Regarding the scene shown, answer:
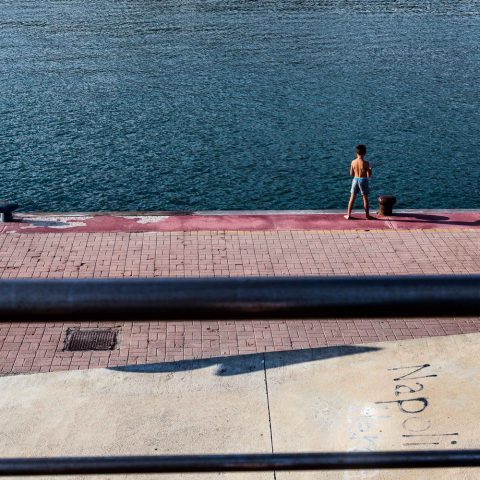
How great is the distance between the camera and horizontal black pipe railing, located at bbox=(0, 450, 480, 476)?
1572 millimetres

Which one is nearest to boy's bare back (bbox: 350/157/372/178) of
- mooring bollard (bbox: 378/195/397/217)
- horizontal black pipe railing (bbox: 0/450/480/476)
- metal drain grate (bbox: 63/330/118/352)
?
mooring bollard (bbox: 378/195/397/217)

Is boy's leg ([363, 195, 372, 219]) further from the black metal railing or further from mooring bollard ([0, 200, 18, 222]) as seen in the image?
the black metal railing

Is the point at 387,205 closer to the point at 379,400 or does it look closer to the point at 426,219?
the point at 426,219

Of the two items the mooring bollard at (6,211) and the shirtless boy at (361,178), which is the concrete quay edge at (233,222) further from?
the shirtless boy at (361,178)

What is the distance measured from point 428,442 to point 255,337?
4.17m

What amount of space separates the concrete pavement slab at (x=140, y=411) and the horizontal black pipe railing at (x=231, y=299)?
5397 millimetres

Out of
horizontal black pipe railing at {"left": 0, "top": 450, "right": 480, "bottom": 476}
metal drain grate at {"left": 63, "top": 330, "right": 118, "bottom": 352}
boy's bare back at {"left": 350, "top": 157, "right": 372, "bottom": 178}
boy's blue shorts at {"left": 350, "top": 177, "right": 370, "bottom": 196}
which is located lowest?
boy's blue shorts at {"left": 350, "top": 177, "right": 370, "bottom": 196}

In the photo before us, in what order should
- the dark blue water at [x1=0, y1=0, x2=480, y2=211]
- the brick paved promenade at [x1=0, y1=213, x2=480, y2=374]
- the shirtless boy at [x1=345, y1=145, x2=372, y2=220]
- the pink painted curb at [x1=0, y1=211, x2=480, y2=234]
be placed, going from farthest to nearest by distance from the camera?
the dark blue water at [x1=0, y1=0, x2=480, y2=211] < the shirtless boy at [x1=345, y1=145, x2=372, y2=220] < the pink painted curb at [x1=0, y1=211, x2=480, y2=234] < the brick paved promenade at [x1=0, y1=213, x2=480, y2=374]

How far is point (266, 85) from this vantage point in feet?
106

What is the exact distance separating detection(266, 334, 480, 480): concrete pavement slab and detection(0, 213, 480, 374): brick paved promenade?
133cm

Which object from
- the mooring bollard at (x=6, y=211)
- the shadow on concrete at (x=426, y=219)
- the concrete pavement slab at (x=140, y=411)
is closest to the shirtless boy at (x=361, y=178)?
the shadow on concrete at (x=426, y=219)

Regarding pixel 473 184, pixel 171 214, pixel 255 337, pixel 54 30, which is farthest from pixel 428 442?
pixel 54 30

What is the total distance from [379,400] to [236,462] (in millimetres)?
6667

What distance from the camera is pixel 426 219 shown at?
52.7ft
